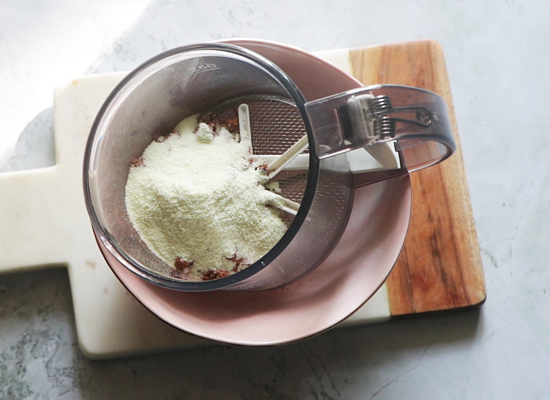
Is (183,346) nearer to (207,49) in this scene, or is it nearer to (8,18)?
(207,49)

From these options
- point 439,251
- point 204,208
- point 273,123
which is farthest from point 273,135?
Result: point 439,251

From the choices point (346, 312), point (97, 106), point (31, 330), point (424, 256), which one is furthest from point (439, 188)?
point (31, 330)

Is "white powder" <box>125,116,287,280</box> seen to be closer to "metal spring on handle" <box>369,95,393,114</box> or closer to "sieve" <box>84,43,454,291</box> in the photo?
"sieve" <box>84,43,454,291</box>

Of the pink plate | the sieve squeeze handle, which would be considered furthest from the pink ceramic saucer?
the sieve squeeze handle

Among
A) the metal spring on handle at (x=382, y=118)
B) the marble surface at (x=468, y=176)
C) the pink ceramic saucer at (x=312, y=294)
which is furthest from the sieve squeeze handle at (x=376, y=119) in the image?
the marble surface at (x=468, y=176)

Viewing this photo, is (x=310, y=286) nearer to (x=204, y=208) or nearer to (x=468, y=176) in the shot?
(x=204, y=208)

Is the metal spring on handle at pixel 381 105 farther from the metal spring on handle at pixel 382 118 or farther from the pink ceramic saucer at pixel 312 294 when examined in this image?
the pink ceramic saucer at pixel 312 294
